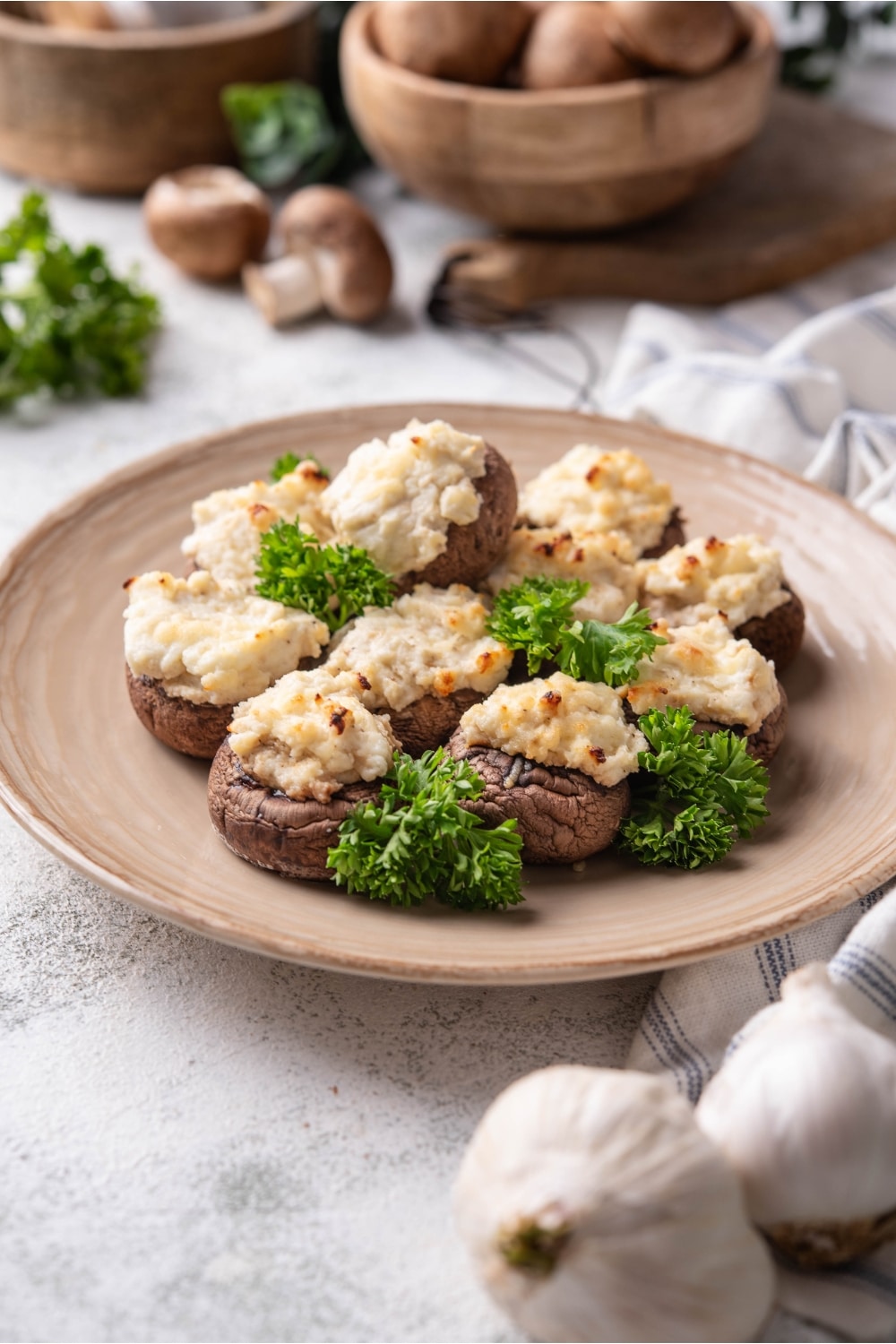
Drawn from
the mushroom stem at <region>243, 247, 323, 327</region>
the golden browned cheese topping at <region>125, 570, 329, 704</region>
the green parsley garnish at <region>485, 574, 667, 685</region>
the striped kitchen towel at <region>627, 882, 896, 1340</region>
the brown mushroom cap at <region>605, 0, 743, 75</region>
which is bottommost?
the mushroom stem at <region>243, 247, 323, 327</region>

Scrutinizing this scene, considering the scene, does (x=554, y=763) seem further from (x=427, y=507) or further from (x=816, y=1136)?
(x=816, y=1136)

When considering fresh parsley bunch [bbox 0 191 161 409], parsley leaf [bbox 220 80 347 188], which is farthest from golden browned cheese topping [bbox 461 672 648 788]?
parsley leaf [bbox 220 80 347 188]

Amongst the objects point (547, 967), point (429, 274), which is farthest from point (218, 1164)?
point (429, 274)

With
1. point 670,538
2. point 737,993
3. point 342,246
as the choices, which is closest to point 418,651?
point 670,538

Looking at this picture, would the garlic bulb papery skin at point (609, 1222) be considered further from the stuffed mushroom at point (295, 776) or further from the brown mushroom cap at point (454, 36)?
the brown mushroom cap at point (454, 36)

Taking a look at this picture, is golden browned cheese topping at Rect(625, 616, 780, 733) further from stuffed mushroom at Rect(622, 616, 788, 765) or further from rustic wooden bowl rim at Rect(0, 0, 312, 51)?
rustic wooden bowl rim at Rect(0, 0, 312, 51)
